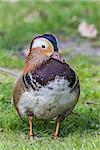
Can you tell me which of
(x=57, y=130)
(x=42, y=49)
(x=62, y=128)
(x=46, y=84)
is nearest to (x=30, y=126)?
(x=57, y=130)

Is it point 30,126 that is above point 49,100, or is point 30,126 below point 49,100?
below

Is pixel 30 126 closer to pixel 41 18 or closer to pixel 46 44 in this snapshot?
pixel 46 44

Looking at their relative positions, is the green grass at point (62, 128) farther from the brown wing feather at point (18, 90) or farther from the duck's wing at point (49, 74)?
the duck's wing at point (49, 74)

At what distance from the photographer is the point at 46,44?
516cm

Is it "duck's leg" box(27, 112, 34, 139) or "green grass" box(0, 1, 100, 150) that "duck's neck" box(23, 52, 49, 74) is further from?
"green grass" box(0, 1, 100, 150)

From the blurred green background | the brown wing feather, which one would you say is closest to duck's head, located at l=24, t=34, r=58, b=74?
the brown wing feather

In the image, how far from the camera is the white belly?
16.5ft

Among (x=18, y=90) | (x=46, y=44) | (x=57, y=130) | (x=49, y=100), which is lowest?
(x=57, y=130)

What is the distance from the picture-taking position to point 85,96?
6.72 metres

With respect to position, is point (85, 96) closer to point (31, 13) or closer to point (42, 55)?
point (42, 55)

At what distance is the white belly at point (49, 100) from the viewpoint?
5020mm

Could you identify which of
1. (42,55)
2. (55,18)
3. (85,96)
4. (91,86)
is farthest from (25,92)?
(55,18)

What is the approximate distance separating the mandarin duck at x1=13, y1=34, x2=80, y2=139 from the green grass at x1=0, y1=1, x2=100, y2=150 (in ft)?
0.82

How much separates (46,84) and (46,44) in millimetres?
334
